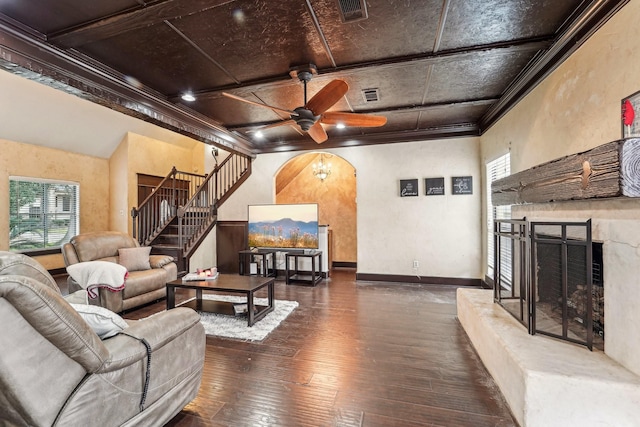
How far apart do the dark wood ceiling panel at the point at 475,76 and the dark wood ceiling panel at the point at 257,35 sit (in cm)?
141

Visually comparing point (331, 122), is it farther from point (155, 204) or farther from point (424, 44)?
point (155, 204)

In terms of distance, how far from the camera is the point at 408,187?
5.55m

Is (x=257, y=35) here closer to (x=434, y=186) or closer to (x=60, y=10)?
(x=60, y=10)

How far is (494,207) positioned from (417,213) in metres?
1.30

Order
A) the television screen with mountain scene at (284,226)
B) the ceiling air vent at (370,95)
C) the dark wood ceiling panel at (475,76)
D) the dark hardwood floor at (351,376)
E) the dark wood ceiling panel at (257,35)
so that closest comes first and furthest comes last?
the dark hardwood floor at (351,376), the dark wood ceiling panel at (257,35), the dark wood ceiling panel at (475,76), the ceiling air vent at (370,95), the television screen with mountain scene at (284,226)

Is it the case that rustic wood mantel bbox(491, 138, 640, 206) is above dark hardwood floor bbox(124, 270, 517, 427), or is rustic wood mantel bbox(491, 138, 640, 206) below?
above

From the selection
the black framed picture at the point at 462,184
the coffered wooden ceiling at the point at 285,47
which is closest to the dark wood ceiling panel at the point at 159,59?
the coffered wooden ceiling at the point at 285,47

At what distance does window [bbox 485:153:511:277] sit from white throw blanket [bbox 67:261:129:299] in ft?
16.8

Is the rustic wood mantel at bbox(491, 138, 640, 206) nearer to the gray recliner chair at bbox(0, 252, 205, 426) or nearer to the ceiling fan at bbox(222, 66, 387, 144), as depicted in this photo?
the ceiling fan at bbox(222, 66, 387, 144)

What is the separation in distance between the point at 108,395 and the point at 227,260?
5.31 meters

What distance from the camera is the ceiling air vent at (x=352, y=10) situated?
216 cm

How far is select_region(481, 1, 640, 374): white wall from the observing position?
1704 millimetres

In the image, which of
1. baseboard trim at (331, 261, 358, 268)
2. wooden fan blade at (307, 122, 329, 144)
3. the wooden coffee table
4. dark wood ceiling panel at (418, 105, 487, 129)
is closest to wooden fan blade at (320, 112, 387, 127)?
wooden fan blade at (307, 122, 329, 144)

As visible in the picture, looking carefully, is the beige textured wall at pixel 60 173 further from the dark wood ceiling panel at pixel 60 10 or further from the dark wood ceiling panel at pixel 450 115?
the dark wood ceiling panel at pixel 450 115
